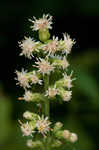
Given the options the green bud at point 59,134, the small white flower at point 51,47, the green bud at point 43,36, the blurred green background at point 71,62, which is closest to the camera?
the small white flower at point 51,47

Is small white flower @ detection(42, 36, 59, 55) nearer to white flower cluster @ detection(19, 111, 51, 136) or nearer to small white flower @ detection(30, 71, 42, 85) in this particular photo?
small white flower @ detection(30, 71, 42, 85)

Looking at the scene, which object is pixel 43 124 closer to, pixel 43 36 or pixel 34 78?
pixel 34 78

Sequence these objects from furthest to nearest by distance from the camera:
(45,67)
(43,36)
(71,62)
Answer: (71,62) < (43,36) < (45,67)

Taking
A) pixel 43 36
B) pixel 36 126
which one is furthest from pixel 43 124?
pixel 43 36

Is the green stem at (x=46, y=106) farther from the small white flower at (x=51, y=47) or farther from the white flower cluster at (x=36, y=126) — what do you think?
the small white flower at (x=51, y=47)

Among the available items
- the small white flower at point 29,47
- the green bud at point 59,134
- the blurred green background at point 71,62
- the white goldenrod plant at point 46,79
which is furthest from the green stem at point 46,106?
the blurred green background at point 71,62

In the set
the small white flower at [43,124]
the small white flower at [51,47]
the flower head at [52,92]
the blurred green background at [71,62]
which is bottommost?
the small white flower at [43,124]

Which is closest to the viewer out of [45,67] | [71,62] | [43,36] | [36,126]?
[45,67]

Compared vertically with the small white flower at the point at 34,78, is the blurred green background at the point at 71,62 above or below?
above

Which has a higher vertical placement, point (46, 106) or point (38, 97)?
point (38, 97)

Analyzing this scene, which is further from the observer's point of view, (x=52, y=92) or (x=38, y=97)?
(x=38, y=97)
